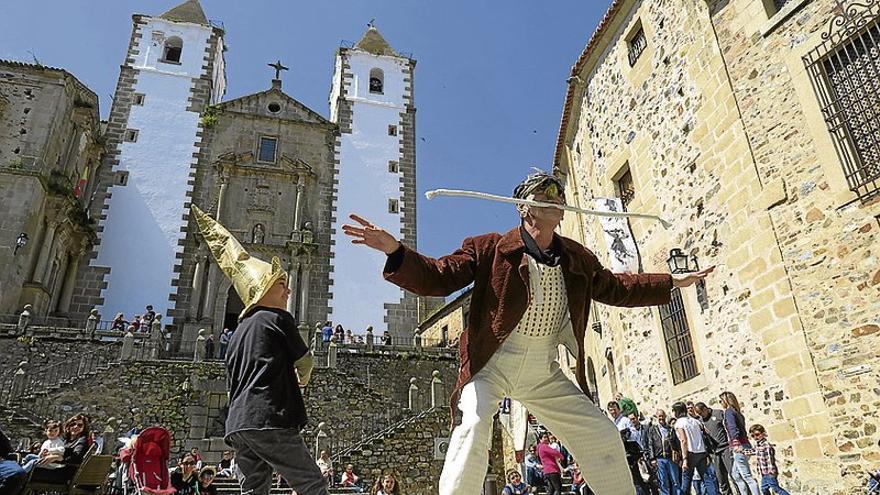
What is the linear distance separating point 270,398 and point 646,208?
30.9 ft

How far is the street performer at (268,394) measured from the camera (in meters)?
3.38

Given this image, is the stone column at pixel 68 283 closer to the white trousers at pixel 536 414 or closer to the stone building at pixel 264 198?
the stone building at pixel 264 198

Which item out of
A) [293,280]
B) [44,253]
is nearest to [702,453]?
[293,280]

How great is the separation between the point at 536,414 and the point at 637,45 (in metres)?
11.1

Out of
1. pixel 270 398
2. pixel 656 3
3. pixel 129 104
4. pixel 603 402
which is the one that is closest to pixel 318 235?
pixel 129 104

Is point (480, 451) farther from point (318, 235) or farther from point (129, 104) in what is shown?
point (129, 104)

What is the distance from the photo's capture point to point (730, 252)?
28.9 feet

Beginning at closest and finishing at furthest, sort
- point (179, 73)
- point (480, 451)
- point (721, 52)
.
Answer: point (480, 451) → point (721, 52) → point (179, 73)

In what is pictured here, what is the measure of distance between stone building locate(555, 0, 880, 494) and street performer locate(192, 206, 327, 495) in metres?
6.45

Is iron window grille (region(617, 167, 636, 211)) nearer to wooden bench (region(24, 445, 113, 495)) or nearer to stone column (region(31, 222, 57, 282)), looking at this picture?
wooden bench (region(24, 445, 113, 495))

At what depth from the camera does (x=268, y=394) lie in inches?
136

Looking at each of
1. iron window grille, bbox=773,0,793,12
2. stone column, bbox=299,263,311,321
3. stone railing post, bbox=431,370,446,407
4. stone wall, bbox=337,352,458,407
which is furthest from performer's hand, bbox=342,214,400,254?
stone column, bbox=299,263,311,321


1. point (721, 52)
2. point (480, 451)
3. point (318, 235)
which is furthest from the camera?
point (318, 235)

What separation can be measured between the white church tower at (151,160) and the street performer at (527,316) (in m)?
20.5
